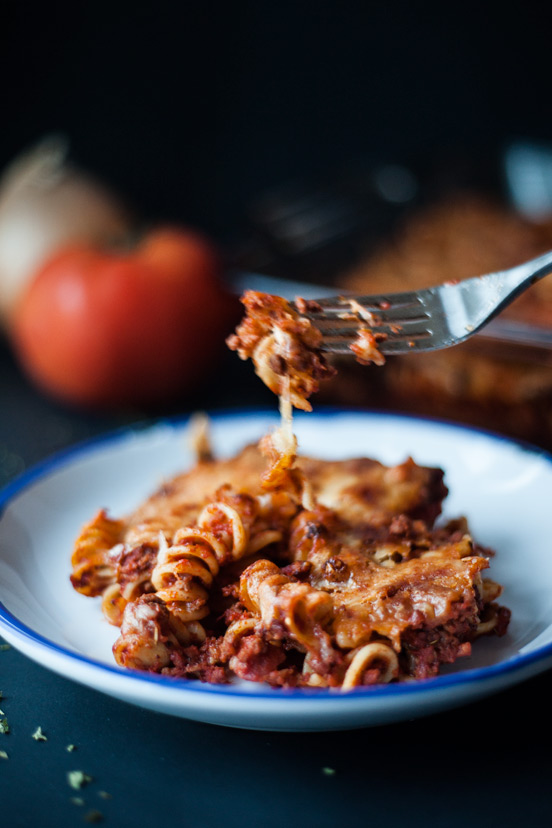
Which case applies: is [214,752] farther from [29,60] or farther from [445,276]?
[29,60]

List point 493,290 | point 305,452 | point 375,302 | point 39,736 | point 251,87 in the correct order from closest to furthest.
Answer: point 39,736, point 493,290, point 375,302, point 305,452, point 251,87

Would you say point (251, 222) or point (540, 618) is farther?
point (251, 222)

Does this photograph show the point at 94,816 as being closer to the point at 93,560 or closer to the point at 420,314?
the point at 93,560

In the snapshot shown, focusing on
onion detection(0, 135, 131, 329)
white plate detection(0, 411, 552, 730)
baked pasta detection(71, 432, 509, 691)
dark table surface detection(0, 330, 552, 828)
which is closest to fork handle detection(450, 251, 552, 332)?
baked pasta detection(71, 432, 509, 691)

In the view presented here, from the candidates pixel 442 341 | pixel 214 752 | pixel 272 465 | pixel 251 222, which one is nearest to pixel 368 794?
pixel 214 752

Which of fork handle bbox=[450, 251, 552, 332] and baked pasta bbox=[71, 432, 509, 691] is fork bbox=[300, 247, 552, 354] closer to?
fork handle bbox=[450, 251, 552, 332]

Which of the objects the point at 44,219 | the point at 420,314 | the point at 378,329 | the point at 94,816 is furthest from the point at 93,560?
the point at 44,219
